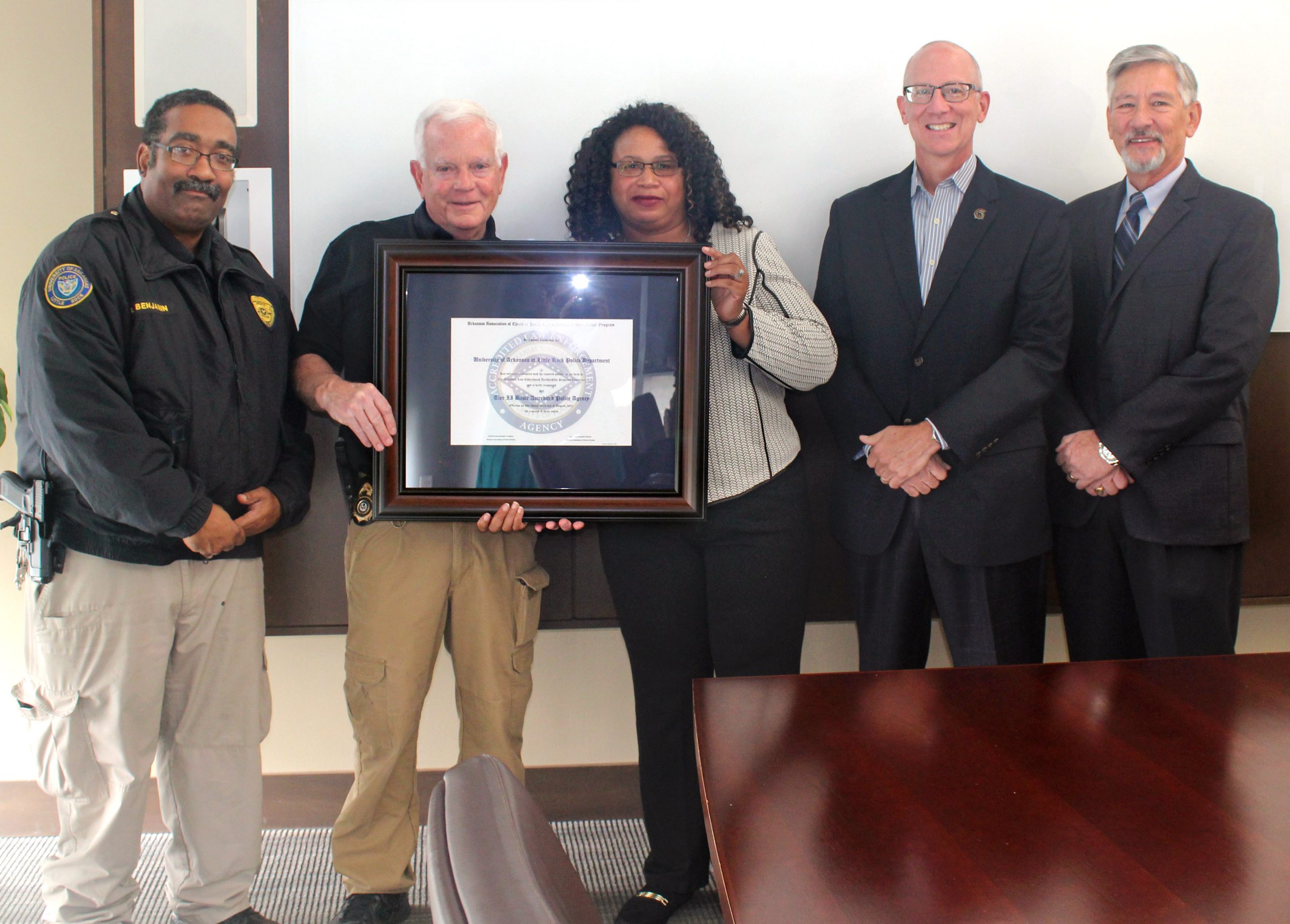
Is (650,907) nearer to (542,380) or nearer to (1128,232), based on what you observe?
(542,380)

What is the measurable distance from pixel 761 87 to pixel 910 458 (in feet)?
3.74

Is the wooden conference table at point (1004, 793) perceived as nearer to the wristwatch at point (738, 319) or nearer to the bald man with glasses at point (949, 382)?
the bald man with glasses at point (949, 382)

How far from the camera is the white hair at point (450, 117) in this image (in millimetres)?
2035

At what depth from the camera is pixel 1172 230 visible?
7.22ft

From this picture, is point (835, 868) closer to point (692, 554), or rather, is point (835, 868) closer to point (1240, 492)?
point (692, 554)

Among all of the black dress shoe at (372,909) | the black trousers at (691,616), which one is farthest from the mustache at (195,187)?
the black dress shoe at (372,909)

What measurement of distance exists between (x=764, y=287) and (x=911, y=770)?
1238 millimetres

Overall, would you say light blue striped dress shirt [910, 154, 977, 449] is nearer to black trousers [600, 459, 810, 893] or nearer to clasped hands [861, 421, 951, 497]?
clasped hands [861, 421, 951, 497]

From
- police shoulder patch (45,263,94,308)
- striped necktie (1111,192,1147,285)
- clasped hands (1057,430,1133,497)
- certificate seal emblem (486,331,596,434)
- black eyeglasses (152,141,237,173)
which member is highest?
black eyeglasses (152,141,237,173)

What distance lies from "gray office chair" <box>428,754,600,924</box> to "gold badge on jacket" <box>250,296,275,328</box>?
64.7 inches

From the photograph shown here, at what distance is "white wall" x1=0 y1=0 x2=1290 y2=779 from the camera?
2.45 metres

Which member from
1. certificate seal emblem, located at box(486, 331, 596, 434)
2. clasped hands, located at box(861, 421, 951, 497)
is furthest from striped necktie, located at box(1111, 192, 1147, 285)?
certificate seal emblem, located at box(486, 331, 596, 434)

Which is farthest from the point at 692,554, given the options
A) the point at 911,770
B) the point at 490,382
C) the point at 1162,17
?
the point at 1162,17

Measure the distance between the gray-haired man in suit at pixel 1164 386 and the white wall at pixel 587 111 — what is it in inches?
15.6
